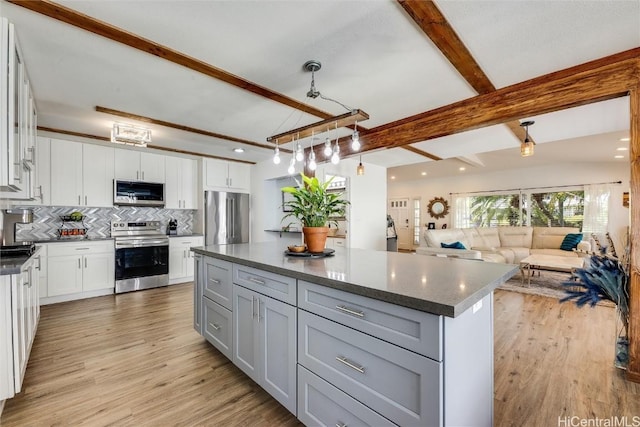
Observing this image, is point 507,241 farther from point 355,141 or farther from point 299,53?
point 299,53

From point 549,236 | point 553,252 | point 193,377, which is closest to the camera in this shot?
point 193,377

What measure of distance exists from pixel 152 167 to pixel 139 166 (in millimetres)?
186

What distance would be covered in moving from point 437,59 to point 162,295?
4434 millimetres

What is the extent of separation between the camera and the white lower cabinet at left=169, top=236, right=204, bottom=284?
4836mm

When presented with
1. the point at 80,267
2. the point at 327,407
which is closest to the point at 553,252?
the point at 327,407

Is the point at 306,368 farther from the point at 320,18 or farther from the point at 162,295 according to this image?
the point at 162,295

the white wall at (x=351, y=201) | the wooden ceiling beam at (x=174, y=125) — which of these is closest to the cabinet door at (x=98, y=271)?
the wooden ceiling beam at (x=174, y=125)

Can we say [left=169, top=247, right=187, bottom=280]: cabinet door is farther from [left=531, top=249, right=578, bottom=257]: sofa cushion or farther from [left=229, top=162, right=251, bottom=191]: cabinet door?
[left=531, top=249, right=578, bottom=257]: sofa cushion

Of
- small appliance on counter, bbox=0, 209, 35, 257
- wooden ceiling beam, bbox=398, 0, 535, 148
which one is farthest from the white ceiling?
small appliance on counter, bbox=0, 209, 35, 257

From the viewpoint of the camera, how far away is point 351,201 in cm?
537

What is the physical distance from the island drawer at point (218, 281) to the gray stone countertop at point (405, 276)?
14 cm

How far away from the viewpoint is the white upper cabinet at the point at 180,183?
498cm

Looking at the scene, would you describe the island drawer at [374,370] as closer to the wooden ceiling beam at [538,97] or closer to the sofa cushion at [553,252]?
the wooden ceiling beam at [538,97]

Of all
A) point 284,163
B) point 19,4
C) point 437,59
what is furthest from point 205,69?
point 284,163
